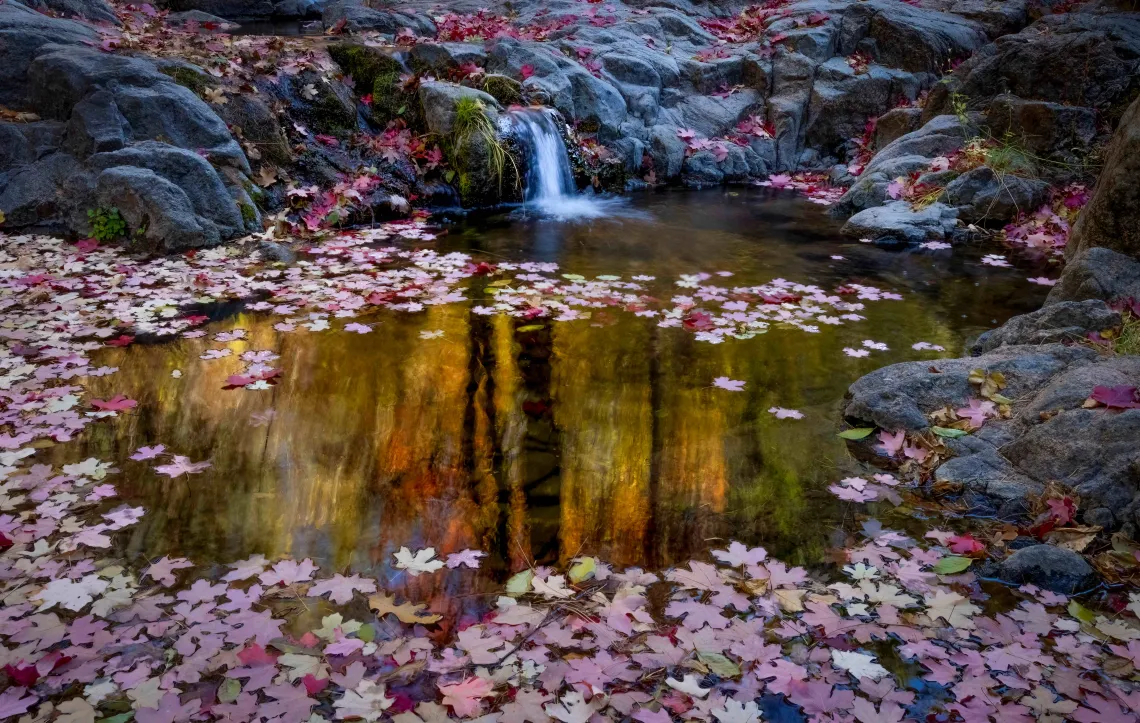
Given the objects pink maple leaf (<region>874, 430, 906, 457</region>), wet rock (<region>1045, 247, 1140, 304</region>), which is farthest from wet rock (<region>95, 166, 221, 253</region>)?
wet rock (<region>1045, 247, 1140, 304</region>)

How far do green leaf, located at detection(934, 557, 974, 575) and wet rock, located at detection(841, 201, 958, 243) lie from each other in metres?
6.76

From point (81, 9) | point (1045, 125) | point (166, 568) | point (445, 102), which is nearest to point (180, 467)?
point (166, 568)

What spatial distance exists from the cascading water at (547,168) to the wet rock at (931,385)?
250 inches

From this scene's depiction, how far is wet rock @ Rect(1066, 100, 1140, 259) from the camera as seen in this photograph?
5.71 metres

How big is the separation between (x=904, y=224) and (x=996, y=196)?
4.61 ft

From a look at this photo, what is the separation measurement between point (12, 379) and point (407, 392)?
7.86ft

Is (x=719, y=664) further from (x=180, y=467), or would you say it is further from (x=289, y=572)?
(x=180, y=467)

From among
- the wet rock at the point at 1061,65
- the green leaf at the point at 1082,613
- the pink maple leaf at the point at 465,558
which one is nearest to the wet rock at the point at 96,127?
the pink maple leaf at the point at 465,558

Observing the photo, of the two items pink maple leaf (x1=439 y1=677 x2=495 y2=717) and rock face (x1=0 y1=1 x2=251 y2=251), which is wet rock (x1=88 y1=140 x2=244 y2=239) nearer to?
rock face (x1=0 y1=1 x2=251 y2=251)

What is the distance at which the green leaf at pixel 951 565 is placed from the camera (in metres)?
3.11

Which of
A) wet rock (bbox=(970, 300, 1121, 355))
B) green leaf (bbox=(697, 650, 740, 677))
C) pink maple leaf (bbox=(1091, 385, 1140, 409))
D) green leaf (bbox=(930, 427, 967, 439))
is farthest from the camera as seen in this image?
wet rock (bbox=(970, 300, 1121, 355))

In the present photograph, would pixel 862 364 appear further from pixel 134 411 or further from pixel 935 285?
pixel 134 411

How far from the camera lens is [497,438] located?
13.9 ft

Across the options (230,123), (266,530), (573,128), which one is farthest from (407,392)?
(573,128)
